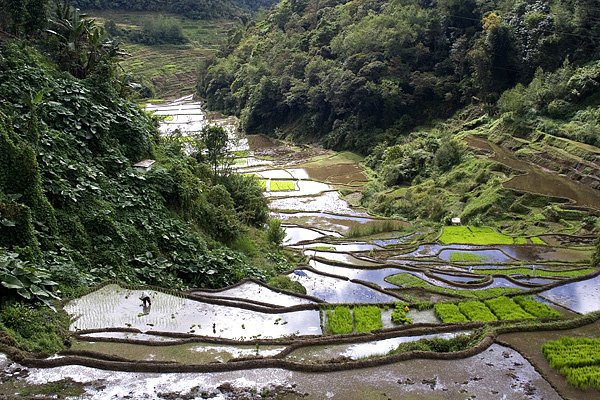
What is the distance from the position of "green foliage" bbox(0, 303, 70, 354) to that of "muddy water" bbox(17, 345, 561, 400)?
87 cm

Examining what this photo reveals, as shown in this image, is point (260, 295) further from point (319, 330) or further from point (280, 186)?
point (280, 186)

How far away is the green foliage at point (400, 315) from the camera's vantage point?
1389 centimetres

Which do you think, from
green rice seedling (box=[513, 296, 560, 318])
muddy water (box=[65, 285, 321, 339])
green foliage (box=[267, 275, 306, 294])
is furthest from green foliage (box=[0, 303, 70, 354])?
green rice seedling (box=[513, 296, 560, 318])

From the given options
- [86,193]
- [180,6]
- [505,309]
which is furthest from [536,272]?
[180,6]

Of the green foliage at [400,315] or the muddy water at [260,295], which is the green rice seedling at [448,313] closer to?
the green foliage at [400,315]

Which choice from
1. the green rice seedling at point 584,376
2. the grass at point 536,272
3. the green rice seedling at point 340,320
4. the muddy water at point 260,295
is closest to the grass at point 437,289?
the grass at point 536,272

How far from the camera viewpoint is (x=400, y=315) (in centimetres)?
1424

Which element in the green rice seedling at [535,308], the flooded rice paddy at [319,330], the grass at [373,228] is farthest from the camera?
the grass at [373,228]

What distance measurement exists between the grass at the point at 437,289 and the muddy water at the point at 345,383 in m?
6.81

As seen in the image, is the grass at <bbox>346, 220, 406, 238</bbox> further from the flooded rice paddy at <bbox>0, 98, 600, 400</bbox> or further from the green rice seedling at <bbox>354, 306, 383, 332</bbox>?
the green rice seedling at <bbox>354, 306, 383, 332</bbox>

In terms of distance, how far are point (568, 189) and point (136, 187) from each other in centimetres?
2553

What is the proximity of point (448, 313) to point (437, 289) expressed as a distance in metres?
4.28

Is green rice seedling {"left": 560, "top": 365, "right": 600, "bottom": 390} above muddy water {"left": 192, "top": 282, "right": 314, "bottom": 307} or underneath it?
above

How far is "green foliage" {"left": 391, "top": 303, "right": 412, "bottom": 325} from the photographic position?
13.9 metres
